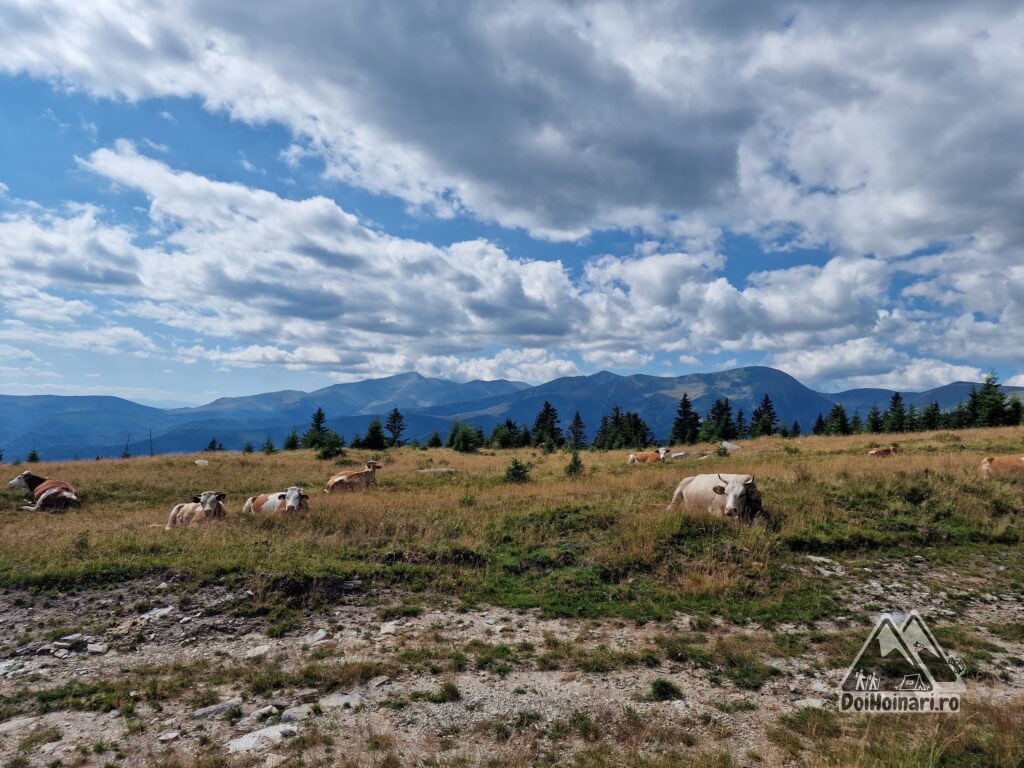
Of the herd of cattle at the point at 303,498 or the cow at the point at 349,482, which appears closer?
the herd of cattle at the point at 303,498

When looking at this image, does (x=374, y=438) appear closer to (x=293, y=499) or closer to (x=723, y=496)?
(x=293, y=499)

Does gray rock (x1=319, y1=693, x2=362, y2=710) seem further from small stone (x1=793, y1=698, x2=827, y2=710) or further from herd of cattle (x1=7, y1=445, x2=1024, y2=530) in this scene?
herd of cattle (x1=7, y1=445, x2=1024, y2=530)

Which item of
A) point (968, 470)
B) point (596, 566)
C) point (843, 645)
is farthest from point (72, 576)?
point (968, 470)

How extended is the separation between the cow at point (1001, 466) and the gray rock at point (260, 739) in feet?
66.2

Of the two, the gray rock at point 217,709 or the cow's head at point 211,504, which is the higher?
the cow's head at point 211,504

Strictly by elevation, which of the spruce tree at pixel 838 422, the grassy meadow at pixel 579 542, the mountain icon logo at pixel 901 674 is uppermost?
the spruce tree at pixel 838 422

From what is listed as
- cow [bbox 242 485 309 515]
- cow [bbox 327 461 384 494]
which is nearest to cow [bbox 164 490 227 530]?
cow [bbox 242 485 309 515]

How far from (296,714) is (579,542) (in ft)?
24.7

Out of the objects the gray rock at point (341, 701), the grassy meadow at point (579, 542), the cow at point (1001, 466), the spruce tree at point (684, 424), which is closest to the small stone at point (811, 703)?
the grassy meadow at point (579, 542)

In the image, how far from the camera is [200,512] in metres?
14.7

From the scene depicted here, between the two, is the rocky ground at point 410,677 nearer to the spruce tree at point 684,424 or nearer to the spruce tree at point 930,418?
the spruce tree at point 930,418

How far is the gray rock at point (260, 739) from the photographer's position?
203 inches

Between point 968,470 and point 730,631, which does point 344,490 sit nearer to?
point 730,631

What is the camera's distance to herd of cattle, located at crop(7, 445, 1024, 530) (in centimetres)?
1273
